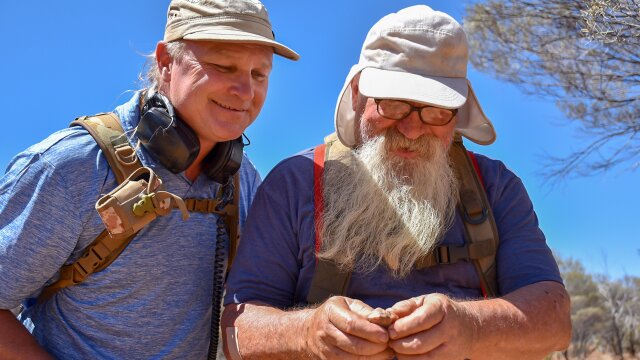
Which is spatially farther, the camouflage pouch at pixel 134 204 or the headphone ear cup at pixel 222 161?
the headphone ear cup at pixel 222 161

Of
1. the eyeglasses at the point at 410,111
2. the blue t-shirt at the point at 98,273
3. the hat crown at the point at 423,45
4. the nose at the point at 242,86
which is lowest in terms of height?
the blue t-shirt at the point at 98,273

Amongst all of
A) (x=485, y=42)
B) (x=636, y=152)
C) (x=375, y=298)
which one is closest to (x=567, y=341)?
(x=375, y=298)

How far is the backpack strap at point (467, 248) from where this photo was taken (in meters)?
2.92

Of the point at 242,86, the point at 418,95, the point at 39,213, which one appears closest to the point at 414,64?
the point at 418,95

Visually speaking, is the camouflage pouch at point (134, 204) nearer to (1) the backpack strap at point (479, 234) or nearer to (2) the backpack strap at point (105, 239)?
(2) the backpack strap at point (105, 239)

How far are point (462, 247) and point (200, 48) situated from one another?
137 cm

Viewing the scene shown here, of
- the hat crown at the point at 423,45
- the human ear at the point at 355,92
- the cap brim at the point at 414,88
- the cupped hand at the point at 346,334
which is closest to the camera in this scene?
the cupped hand at the point at 346,334

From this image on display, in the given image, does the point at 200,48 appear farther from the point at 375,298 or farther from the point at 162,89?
the point at 375,298

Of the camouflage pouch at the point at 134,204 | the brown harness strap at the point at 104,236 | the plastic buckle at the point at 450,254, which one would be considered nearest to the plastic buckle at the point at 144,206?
the camouflage pouch at the point at 134,204

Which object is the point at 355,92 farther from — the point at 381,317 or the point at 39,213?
the point at 39,213

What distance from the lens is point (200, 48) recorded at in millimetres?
2934

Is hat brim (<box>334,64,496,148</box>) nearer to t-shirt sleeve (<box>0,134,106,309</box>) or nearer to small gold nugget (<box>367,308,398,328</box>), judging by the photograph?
small gold nugget (<box>367,308,398,328</box>)

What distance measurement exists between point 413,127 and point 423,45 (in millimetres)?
385

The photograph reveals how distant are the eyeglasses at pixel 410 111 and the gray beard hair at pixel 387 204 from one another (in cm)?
8
